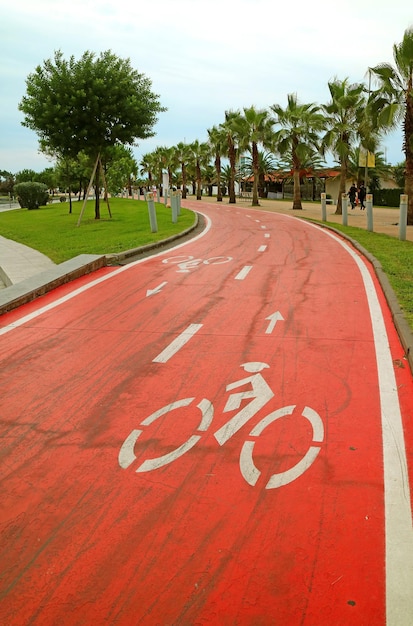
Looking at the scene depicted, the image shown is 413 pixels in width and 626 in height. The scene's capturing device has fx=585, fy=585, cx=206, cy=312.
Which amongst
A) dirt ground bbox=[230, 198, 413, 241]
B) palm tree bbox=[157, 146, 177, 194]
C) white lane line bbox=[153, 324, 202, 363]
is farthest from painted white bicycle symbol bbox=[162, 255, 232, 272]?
palm tree bbox=[157, 146, 177, 194]

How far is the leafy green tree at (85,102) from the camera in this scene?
91.4 ft

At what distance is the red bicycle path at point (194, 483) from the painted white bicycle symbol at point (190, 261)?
4600 millimetres

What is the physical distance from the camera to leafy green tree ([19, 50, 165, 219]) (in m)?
27.9

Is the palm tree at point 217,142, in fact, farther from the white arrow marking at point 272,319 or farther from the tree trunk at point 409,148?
the white arrow marking at point 272,319

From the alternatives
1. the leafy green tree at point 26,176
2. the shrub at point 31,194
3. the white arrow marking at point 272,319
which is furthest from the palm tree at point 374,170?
the leafy green tree at point 26,176

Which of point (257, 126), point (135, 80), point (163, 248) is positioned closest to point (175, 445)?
point (163, 248)

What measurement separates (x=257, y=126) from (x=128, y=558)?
48461 millimetres

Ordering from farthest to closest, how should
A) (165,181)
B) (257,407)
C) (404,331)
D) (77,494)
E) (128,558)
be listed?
1. (165,181)
2. (404,331)
3. (257,407)
4. (77,494)
5. (128,558)

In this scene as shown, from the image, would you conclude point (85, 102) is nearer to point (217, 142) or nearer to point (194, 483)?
point (194, 483)

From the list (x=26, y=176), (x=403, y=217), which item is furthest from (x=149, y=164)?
(x=403, y=217)

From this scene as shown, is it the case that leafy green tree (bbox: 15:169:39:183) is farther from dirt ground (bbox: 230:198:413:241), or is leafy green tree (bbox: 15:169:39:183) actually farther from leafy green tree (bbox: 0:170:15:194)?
dirt ground (bbox: 230:198:413:241)

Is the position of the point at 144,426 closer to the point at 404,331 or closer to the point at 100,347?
the point at 100,347

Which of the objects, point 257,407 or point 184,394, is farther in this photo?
point 184,394

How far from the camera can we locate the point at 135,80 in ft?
98.0
